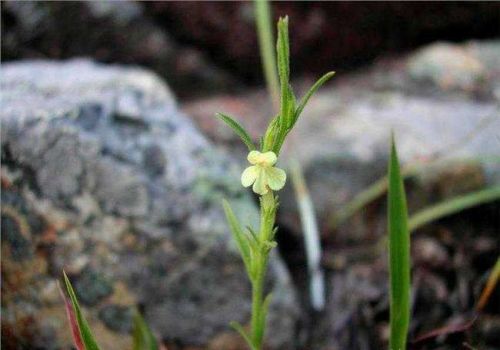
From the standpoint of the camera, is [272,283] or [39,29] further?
[39,29]

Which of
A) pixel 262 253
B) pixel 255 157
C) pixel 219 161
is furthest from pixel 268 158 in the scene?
pixel 219 161

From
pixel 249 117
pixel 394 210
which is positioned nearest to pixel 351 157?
pixel 249 117

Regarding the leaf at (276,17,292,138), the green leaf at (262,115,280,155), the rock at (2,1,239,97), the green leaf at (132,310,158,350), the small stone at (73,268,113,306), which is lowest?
the green leaf at (132,310,158,350)

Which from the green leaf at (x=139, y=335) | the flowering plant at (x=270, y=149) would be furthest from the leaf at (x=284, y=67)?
the green leaf at (x=139, y=335)

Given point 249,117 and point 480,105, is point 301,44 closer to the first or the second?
point 249,117

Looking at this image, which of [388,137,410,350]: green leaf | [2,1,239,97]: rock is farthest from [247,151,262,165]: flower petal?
[2,1,239,97]: rock

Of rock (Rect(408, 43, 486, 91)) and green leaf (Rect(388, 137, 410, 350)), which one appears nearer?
green leaf (Rect(388, 137, 410, 350))

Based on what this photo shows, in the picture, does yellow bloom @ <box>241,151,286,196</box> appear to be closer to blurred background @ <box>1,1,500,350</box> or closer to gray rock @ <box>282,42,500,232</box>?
blurred background @ <box>1,1,500,350</box>
